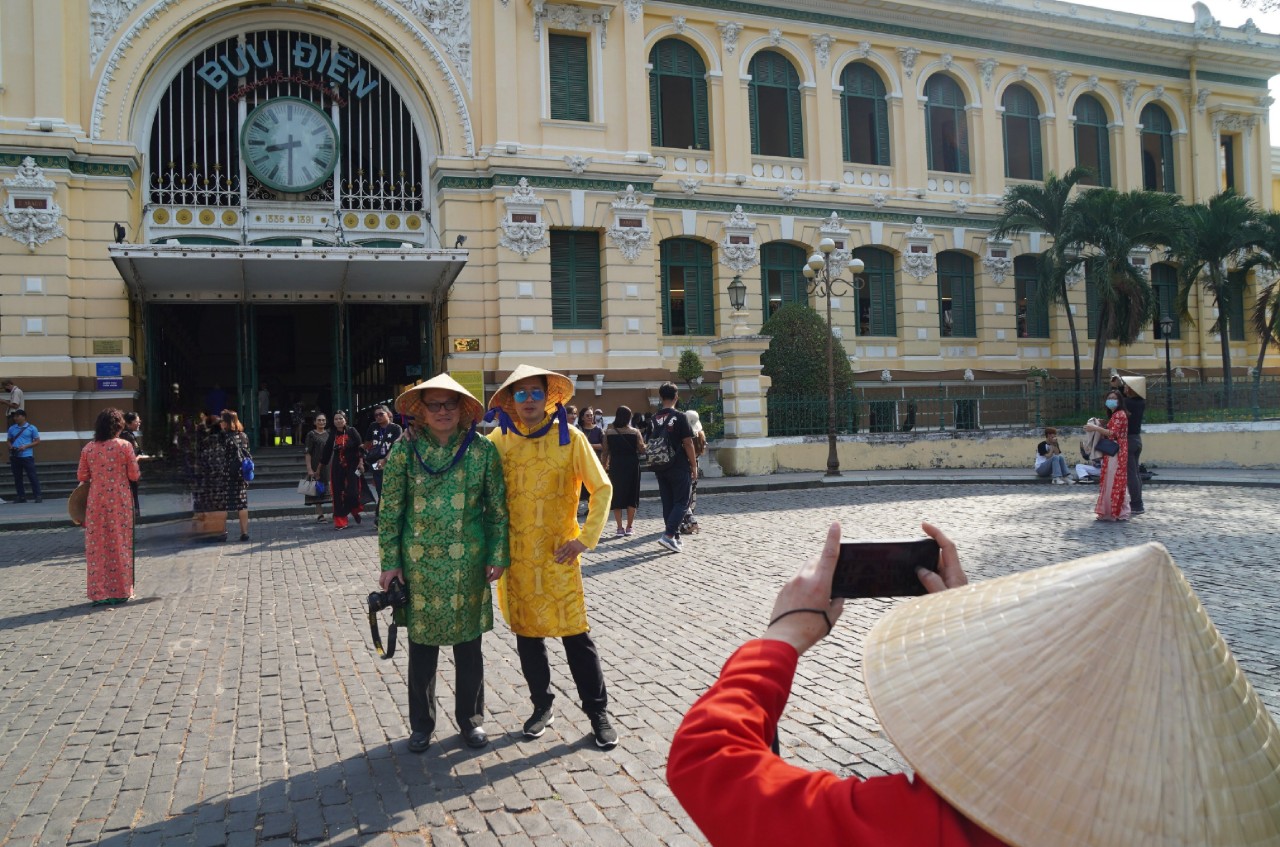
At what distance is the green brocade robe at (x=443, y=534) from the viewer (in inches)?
179

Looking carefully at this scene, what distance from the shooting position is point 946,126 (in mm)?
27984

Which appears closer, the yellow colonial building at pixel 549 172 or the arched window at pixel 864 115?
the yellow colonial building at pixel 549 172

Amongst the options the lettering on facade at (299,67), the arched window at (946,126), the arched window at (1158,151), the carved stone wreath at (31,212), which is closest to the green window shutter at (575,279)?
the lettering on facade at (299,67)

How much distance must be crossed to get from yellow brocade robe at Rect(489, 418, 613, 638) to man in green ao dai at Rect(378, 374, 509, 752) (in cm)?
11

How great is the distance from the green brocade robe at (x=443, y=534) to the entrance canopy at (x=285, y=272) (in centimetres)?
1524

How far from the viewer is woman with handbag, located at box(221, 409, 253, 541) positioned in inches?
488

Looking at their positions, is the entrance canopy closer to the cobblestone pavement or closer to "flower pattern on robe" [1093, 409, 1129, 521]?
the cobblestone pavement

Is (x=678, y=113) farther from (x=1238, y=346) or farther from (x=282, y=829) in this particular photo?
(x=282, y=829)

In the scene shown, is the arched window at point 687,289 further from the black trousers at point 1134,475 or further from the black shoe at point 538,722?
the black shoe at point 538,722

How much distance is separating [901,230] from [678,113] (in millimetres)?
7373

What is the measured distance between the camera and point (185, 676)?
6027mm

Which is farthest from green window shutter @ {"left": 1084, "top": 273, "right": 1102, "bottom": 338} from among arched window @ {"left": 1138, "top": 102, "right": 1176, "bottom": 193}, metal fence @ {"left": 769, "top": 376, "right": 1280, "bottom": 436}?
metal fence @ {"left": 769, "top": 376, "right": 1280, "bottom": 436}

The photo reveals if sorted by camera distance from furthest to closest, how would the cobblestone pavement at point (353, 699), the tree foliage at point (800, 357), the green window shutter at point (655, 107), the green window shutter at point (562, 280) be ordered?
the green window shutter at point (655, 107) → the green window shutter at point (562, 280) → the tree foliage at point (800, 357) → the cobblestone pavement at point (353, 699)

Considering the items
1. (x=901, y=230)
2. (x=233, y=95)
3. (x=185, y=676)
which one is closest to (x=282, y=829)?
(x=185, y=676)
